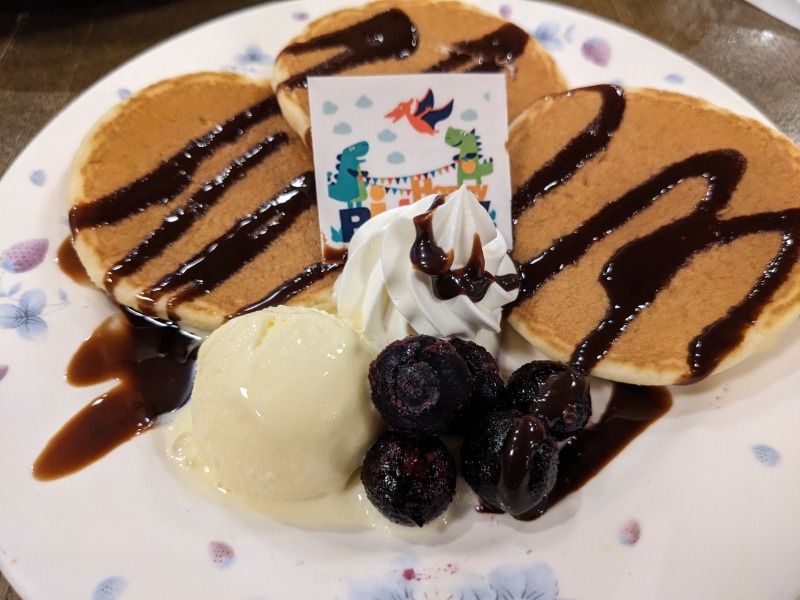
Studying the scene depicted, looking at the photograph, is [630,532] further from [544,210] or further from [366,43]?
[366,43]

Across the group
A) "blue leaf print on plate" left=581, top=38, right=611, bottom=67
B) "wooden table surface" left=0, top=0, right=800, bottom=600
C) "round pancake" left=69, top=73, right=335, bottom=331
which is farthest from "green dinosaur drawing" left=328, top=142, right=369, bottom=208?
"wooden table surface" left=0, top=0, right=800, bottom=600

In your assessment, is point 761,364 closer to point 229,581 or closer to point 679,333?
point 679,333

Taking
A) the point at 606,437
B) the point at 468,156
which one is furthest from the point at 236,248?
the point at 606,437

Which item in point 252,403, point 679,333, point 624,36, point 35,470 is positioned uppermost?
point 624,36

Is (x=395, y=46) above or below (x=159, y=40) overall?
above

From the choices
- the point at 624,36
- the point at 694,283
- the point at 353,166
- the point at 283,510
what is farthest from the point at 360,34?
the point at 283,510
